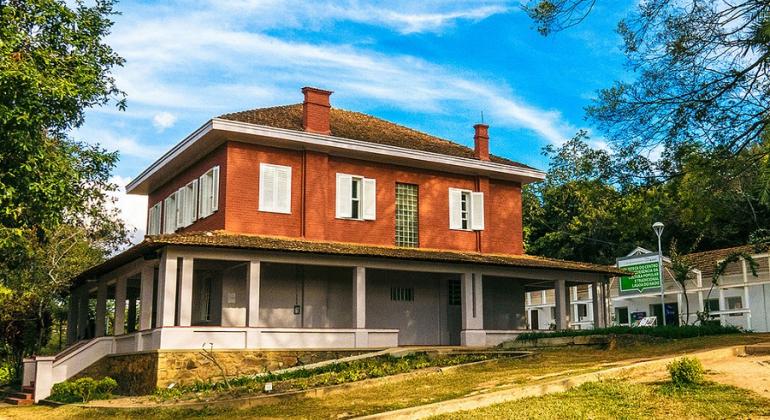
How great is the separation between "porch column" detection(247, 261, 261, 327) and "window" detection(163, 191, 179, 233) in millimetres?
7689

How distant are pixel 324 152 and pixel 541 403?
14.9 meters

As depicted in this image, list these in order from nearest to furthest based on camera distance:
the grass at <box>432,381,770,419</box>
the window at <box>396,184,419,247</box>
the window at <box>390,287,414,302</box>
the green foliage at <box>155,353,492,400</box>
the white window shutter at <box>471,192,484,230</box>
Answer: the grass at <box>432,381,770,419</box> → the green foliage at <box>155,353,492,400</box> → the window at <box>390,287,414,302</box> → the window at <box>396,184,419,247</box> → the white window shutter at <box>471,192,484,230</box>

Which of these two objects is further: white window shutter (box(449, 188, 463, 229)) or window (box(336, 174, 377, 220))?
white window shutter (box(449, 188, 463, 229))

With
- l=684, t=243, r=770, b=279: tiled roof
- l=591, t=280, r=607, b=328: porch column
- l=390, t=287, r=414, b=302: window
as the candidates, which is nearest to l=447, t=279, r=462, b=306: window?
l=390, t=287, r=414, b=302: window

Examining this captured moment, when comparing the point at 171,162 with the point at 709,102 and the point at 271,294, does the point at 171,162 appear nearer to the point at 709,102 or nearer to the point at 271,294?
the point at 271,294

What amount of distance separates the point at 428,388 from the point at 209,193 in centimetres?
1243

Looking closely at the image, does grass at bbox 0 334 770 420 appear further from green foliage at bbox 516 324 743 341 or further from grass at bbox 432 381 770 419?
green foliage at bbox 516 324 743 341

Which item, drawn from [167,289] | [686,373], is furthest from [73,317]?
[686,373]

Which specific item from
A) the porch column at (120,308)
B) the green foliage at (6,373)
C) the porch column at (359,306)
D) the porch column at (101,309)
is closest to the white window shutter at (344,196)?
the porch column at (359,306)

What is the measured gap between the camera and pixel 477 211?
29.3 metres

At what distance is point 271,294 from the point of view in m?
24.6

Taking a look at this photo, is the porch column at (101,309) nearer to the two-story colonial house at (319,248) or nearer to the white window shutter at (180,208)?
the two-story colonial house at (319,248)

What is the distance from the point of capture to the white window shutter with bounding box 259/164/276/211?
24.8m

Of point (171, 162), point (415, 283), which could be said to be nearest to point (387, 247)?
point (415, 283)
